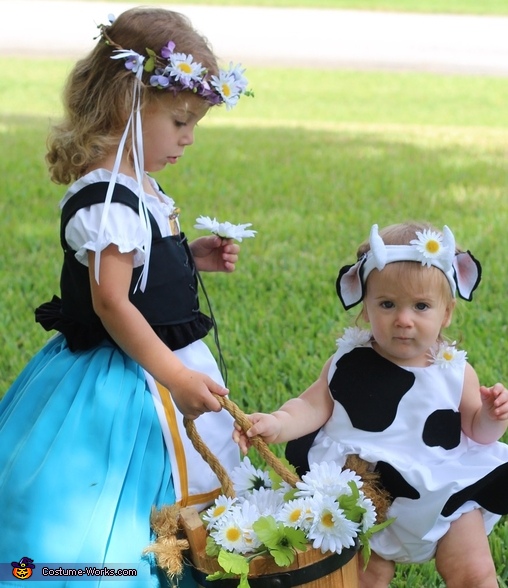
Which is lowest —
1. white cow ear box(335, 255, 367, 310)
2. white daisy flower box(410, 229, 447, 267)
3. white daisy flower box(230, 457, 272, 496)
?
white daisy flower box(230, 457, 272, 496)

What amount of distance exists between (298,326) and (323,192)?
225 centimetres

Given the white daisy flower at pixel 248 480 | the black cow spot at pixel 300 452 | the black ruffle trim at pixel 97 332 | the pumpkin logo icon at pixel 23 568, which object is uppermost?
the black ruffle trim at pixel 97 332

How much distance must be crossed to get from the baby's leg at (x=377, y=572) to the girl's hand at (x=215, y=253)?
942mm

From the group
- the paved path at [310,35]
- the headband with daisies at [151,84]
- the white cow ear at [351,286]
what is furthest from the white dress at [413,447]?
the paved path at [310,35]

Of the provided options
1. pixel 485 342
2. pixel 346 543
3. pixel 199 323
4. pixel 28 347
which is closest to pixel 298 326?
pixel 485 342

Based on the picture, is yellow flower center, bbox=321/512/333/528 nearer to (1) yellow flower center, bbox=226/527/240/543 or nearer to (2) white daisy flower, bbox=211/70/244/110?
(1) yellow flower center, bbox=226/527/240/543

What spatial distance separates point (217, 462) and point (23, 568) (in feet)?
1.63

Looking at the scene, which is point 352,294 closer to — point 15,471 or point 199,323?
point 199,323

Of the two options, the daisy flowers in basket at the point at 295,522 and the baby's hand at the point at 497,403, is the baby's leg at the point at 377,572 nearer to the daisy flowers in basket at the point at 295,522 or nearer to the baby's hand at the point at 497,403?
the daisy flowers in basket at the point at 295,522

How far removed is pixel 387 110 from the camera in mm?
A: 10859

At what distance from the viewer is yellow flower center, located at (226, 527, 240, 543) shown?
199 centimetres

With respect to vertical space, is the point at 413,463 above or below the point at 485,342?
above

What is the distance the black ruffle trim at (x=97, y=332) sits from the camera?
7.88 ft

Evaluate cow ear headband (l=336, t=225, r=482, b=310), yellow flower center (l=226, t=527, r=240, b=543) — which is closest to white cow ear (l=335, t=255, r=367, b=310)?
cow ear headband (l=336, t=225, r=482, b=310)
